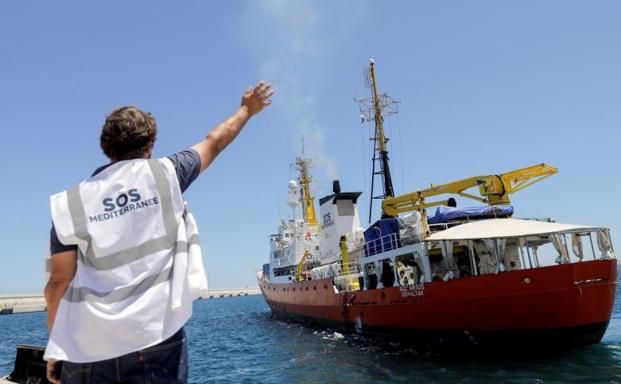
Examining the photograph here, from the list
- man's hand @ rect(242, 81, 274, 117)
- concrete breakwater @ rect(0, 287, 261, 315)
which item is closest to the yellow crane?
man's hand @ rect(242, 81, 274, 117)

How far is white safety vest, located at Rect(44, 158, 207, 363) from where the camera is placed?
1.70 metres

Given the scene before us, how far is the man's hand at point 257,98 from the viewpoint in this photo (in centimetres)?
242

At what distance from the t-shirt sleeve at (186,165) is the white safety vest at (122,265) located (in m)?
0.09

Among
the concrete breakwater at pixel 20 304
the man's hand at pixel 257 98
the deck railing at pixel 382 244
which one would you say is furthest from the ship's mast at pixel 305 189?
the concrete breakwater at pixel 20 304

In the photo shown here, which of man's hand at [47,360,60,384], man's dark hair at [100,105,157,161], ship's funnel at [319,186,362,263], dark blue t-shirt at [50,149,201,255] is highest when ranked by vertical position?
ship's funnel at [319,186,362,263]

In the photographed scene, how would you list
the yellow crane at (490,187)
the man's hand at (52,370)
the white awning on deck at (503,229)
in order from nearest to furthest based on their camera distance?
the man's hand at (52,370)
the white awning on deck at (503,229)
the yellow crane at (490,187)

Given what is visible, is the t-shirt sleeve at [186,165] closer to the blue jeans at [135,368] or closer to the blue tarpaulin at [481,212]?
the blue jeans at [135,368]

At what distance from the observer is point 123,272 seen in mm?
1724

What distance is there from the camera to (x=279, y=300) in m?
31.8

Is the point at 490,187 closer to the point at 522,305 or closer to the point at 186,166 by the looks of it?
the point at 522,305

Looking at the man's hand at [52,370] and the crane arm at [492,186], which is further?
the crane arm at [492,186]

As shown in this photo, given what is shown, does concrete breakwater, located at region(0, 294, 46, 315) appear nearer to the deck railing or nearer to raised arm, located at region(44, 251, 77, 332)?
the deck railing

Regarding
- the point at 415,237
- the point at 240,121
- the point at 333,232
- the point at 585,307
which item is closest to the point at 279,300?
the point at 333,232

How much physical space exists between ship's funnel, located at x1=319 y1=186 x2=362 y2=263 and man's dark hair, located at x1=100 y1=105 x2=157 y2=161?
23.8 metres
